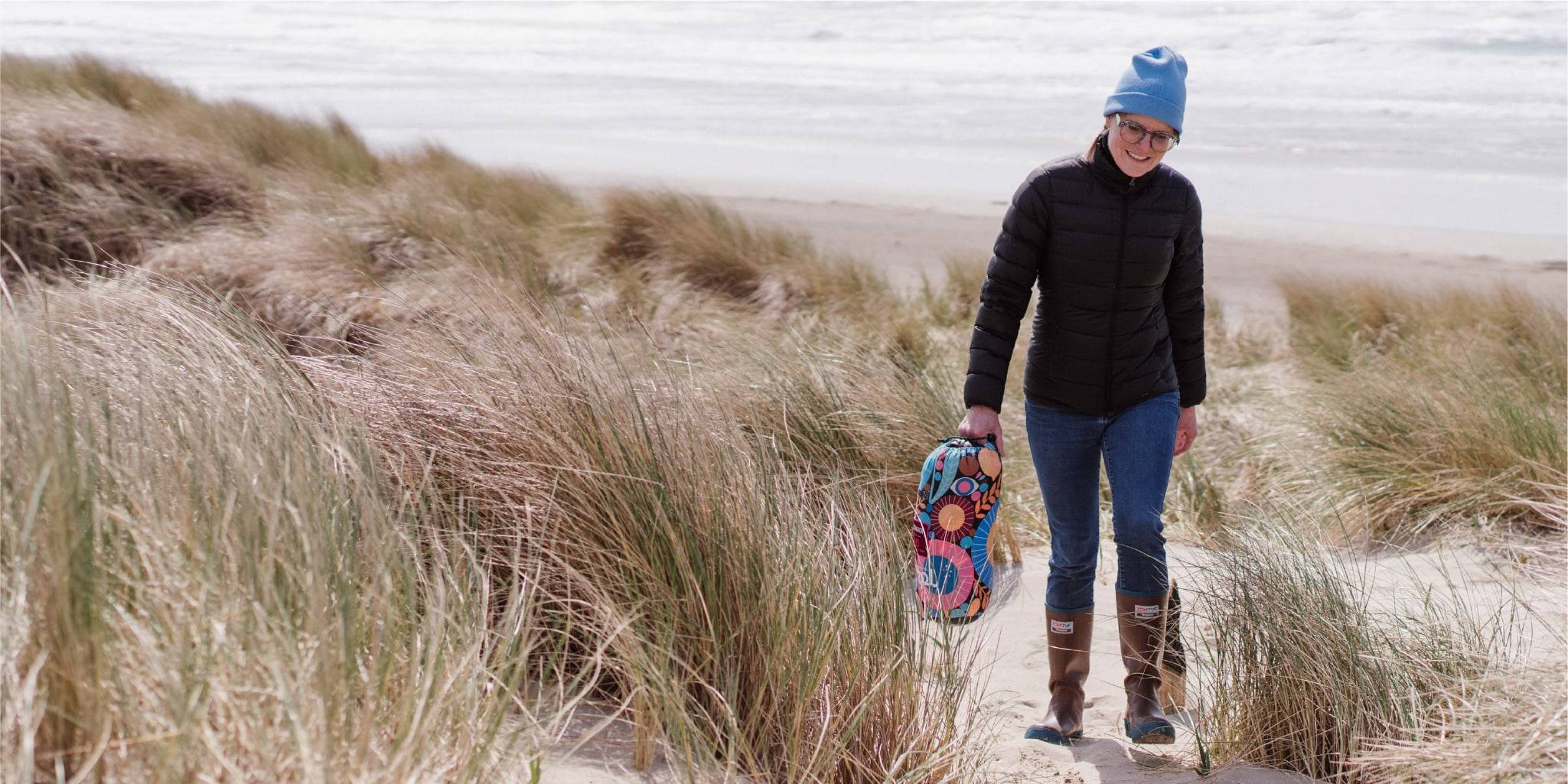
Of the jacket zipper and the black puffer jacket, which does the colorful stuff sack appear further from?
the jacket zipper

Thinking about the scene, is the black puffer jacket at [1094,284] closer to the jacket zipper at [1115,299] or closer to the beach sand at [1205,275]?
the jacket zipper at [1115,299]

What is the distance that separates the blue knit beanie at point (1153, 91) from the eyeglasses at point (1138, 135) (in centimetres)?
3

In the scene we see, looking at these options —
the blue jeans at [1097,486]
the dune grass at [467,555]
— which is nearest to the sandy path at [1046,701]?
the blue jeans at [1097,486]

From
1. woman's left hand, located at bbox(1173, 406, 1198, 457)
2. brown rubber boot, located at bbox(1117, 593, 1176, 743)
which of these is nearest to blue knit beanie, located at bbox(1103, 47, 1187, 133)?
woman's left hand, located at bbox(1173, 406, 1198, 457)

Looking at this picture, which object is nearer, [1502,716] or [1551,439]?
[1502,716]

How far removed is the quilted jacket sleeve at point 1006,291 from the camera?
340 centimetres

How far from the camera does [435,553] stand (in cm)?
280

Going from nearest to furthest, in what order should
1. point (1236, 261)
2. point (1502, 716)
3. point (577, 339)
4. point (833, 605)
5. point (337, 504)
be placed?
point (337, 504), point (1502, 716), point (833, 605), point (577, 339), point (1236, 261)

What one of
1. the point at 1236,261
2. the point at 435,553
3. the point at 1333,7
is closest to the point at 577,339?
the point at 435,553

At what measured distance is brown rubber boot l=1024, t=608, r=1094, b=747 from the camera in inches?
140

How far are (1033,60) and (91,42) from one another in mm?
25983

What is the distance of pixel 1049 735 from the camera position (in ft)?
11.6

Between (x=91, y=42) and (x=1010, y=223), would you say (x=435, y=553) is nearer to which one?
(x=1010, y=223)

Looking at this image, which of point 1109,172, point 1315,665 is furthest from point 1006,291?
point 1315,665
